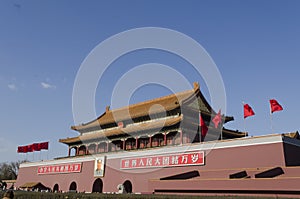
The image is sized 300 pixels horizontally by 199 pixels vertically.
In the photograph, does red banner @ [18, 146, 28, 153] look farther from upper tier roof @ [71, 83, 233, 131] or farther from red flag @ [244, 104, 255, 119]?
red flag @ [244, 104, 255, 119]

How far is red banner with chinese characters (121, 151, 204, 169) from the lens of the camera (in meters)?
19.1

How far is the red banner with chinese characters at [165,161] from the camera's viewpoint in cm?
1907

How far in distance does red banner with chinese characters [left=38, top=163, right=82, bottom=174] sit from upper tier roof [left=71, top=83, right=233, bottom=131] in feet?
15.1

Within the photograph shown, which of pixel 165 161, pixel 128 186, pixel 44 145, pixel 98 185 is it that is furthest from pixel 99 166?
pixel 44 145

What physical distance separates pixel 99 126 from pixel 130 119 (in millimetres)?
4752

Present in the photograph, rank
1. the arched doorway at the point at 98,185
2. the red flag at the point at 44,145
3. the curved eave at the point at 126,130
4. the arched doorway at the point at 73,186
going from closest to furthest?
the curved eave at the point at 126,130
the arched doorway at the point at 98,185
the arched doorway at the point at 73,186
the red flag at the point at 44,145

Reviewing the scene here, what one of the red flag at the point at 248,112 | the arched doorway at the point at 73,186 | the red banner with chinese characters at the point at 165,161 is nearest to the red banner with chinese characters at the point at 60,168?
the arched doorway at the point at 73,186

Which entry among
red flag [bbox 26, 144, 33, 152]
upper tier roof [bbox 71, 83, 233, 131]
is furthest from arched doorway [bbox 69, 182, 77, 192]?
red flag [bbox 26, 144, 33, 152]

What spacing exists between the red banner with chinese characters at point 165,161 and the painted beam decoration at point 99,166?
2.48m

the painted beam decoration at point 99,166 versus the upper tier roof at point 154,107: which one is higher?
the upper tier roof at point 154,107

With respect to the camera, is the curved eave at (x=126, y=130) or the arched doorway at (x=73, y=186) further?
the arched doorway at (x=73, y=186)

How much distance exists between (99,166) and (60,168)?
602 centimetres

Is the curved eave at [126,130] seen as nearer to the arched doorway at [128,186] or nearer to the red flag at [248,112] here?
the arched doorway at [128,186]

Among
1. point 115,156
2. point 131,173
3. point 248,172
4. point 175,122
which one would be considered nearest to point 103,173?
point 115,156
